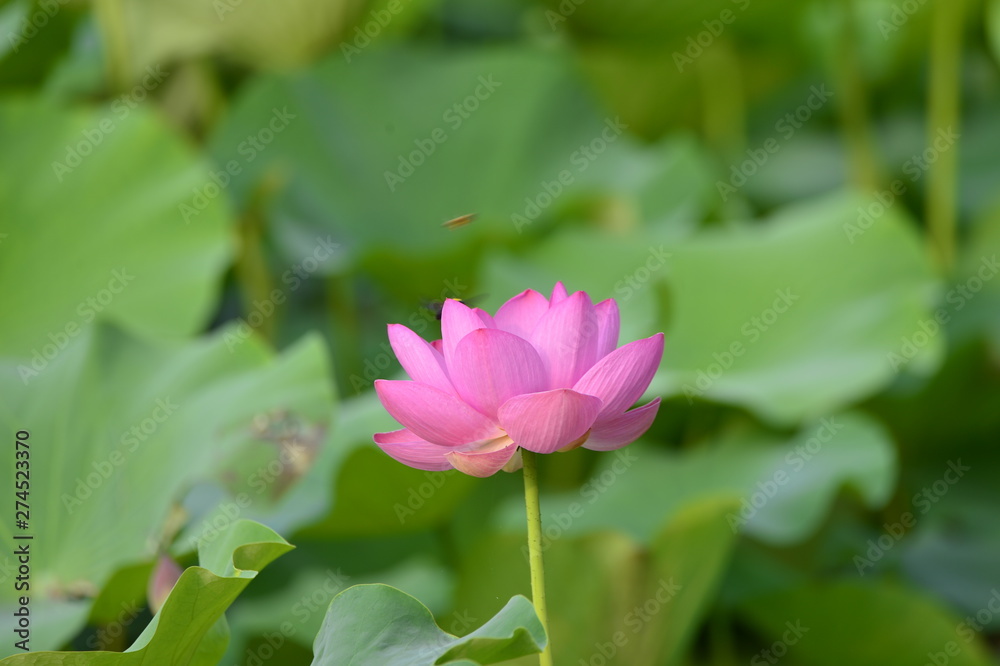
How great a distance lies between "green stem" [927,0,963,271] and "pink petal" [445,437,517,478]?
1.45m

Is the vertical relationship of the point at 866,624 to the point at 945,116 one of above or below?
below

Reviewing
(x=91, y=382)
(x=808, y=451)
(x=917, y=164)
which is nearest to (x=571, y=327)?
(x=91, y=382)

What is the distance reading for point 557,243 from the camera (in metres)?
1.44

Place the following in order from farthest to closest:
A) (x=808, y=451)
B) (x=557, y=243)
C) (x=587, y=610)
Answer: (x=557, y=243) < (x=808, y=451) < (x=587, y=610)

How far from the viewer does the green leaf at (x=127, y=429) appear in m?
0.76

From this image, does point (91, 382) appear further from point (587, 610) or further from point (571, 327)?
point (571, 327)

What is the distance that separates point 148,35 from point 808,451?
1111 mm
